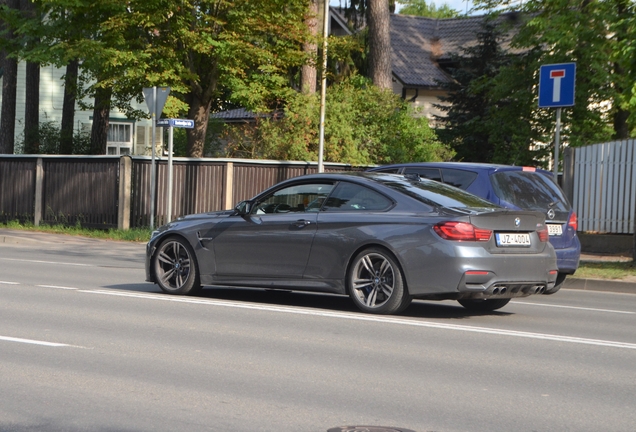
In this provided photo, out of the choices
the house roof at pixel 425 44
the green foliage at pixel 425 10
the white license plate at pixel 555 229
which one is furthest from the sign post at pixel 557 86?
the green foliage at pixel 425 10

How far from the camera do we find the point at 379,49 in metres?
32.4

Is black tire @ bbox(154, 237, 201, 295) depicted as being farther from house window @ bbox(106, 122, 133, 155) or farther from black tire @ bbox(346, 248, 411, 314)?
house window @ bbox(106, 122, 133, 155)

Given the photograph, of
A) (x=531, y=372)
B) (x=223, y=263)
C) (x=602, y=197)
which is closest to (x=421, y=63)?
(x=602, y=197)

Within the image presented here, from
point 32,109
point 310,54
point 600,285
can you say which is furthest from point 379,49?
point 600,285

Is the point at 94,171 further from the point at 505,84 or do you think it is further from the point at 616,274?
the point at 616,274

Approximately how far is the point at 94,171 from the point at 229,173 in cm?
350

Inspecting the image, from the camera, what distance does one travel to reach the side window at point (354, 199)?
34.4 ft

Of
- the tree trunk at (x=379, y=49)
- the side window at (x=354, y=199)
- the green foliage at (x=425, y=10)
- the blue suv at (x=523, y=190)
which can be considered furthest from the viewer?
the green foliage at (x=425, y=10)

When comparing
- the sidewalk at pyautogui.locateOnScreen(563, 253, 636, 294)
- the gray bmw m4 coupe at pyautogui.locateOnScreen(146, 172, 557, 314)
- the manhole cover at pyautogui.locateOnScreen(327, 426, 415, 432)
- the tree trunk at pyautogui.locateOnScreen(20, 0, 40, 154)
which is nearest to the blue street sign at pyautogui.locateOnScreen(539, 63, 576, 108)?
the sidewalk at pyautogui.locateOnScreen(563, 253, 636, 294)

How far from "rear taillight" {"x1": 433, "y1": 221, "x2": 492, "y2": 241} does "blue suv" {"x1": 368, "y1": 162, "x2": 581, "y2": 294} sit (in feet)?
8.86

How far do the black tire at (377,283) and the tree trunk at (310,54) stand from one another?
57.3 ft

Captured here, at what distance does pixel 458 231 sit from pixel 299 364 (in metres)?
2.82

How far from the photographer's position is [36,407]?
608 cm

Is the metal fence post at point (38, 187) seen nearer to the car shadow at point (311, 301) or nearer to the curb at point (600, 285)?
the car shadow at point (311, 301)
